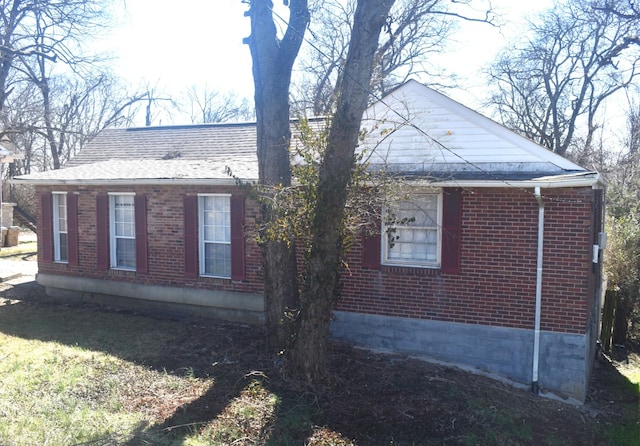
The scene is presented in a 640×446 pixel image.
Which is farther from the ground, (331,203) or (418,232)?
(331,203)

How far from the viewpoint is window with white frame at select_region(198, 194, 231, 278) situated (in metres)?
10.7

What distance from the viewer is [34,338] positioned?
909 cm

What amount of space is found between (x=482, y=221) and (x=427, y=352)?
2.40 m

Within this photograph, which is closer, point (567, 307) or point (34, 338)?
point (567, 307)

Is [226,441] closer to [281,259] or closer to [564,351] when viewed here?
[281,259]

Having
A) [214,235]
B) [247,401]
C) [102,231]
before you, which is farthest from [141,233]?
[247,401]

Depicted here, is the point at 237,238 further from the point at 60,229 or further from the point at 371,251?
the point at 60,229

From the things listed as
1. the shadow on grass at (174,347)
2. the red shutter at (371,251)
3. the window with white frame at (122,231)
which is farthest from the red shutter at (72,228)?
the red shutter at (371,251)

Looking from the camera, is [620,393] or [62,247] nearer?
[620,393]

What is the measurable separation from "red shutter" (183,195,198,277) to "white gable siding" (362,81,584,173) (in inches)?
155

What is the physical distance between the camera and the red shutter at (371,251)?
9.08 metres

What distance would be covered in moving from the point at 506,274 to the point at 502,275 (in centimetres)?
6

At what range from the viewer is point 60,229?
12594mm

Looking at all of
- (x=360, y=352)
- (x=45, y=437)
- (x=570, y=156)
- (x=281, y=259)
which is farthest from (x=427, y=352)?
(x=570, y=156)
